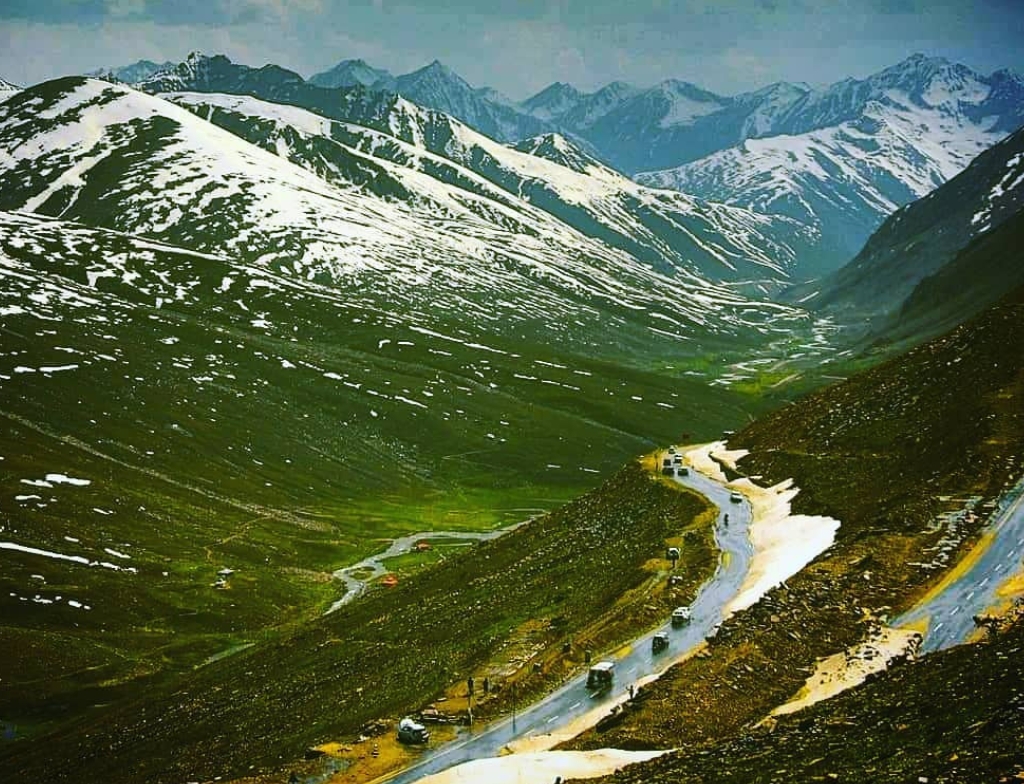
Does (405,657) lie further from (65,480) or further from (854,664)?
(65,480)

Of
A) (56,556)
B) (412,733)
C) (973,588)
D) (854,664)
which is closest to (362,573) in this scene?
(56,556)

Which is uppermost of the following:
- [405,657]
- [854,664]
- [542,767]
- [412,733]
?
[854,664]

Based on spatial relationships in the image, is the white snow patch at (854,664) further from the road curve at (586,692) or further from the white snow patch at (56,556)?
the white snow patch at (56,556)

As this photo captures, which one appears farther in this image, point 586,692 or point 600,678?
point 600,678

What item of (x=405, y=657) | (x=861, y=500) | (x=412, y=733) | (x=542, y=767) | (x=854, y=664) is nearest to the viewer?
(x=542, y=767)

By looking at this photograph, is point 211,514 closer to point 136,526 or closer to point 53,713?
point 136,526

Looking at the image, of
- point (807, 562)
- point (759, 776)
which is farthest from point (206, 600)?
point (759, 776)

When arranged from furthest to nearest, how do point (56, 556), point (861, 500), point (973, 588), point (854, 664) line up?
point (56, 556), point (861, 500), point (973, 588), point (854, 664)

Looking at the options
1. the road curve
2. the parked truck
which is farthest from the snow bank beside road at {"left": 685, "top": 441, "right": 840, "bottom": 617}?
the parked truck
